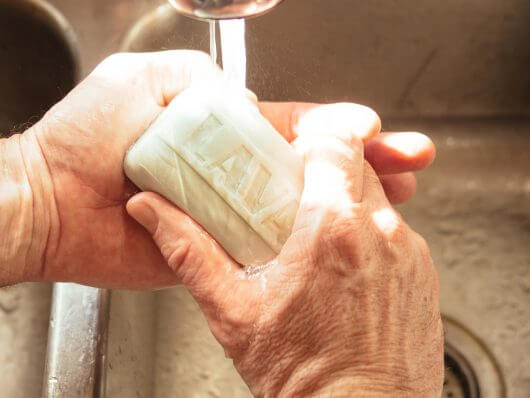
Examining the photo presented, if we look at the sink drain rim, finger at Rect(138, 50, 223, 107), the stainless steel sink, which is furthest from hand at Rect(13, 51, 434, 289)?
the sink drain rim

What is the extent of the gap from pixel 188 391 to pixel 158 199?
0.34 m

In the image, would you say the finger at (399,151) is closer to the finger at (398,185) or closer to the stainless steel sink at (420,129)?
the finger at (398,185)

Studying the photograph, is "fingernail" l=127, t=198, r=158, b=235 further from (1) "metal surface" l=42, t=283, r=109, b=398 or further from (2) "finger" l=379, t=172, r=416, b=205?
(2) "finger" l=379, t=172, r=416, b=205

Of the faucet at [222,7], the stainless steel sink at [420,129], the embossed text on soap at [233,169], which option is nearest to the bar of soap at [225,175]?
the embossed text on soap at [233,169]

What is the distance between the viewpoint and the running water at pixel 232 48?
23.2 inches

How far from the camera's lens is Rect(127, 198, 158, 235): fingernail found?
21.5 inches

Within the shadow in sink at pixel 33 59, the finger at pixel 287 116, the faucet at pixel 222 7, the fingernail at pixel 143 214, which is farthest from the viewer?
the shadow in sink at pixel 33 59

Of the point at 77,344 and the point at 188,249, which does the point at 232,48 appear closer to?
the point at 188,249

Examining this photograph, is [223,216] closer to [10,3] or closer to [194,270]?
[194,270]

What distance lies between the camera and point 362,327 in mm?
471

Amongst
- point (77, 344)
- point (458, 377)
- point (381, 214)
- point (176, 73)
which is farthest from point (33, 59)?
point (458, 377)

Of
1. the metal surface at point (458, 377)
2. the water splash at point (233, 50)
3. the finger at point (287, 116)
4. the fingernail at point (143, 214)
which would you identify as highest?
the water splash at point (233, 50)

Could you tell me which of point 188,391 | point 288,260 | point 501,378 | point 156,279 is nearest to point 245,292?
point 288,260

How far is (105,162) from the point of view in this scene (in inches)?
22.4
